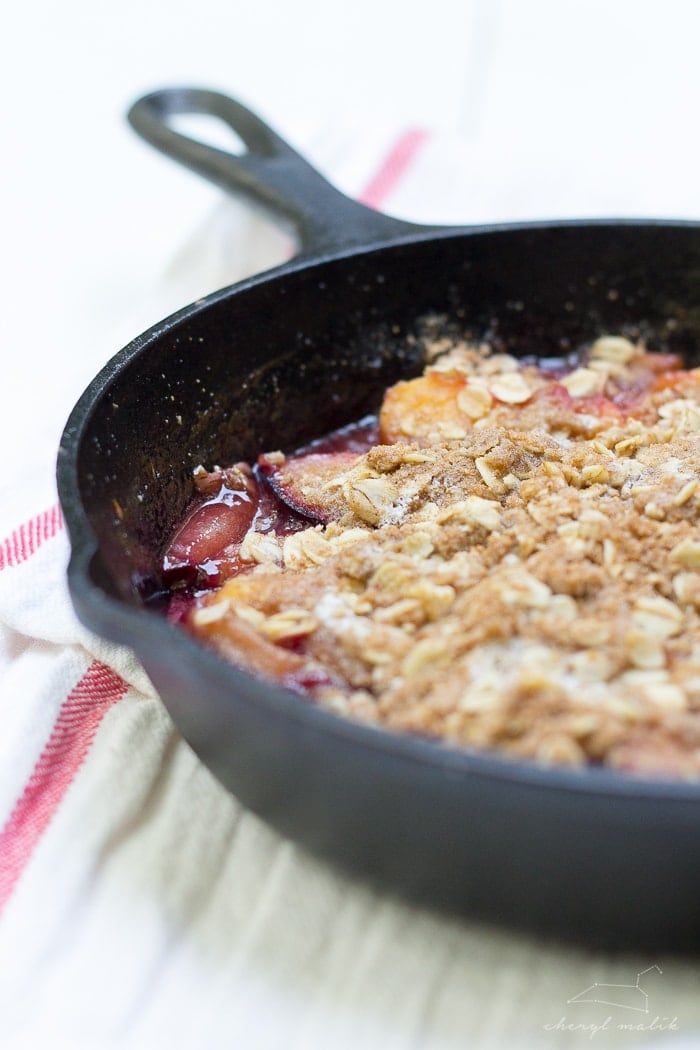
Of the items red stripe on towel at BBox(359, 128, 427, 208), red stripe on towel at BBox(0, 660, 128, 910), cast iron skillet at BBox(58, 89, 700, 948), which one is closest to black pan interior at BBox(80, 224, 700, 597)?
cast iron skillet at BBox(58, 89, 700, 948)

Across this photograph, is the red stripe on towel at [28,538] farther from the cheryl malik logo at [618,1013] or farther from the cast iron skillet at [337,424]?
the cheryl malik logo at [618,1013]

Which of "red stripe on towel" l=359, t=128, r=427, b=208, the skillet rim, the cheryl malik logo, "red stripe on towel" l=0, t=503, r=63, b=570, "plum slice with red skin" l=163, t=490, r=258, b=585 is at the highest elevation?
the skillet rim

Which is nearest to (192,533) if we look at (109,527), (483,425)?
(109,527)

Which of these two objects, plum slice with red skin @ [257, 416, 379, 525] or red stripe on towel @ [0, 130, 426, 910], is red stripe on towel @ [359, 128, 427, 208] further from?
red stripe on towel @ [0, 130, 426, 910]

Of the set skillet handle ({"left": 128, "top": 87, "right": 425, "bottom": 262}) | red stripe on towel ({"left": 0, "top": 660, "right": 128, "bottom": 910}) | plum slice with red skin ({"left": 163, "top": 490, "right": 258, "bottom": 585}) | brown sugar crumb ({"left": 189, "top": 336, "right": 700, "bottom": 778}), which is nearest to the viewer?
brown sugar crumb ({"left": 189, "top": 336, "right": 700, "bottom": 778})

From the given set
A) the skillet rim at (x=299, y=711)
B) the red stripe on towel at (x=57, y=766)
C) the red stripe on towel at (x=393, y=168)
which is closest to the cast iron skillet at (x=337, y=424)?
the skillet rim at (x=299, y=711)

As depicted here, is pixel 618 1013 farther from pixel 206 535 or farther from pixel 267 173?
pixel 267 173

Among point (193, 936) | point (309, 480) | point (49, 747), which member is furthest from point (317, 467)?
point (193, 936)
